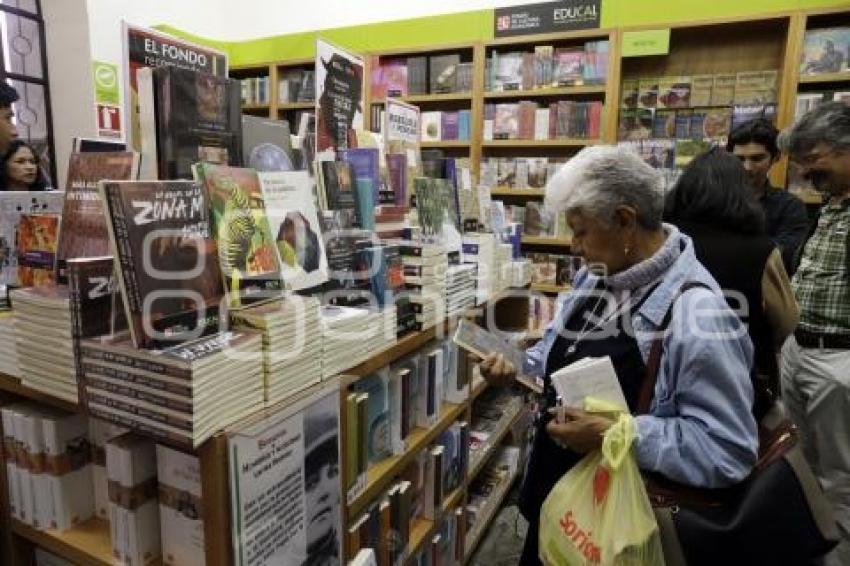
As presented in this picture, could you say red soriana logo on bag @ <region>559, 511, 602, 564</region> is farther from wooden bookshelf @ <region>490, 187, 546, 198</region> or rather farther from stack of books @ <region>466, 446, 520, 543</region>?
wooden bookshelf @ <region>490, 187, 546, 198</region>

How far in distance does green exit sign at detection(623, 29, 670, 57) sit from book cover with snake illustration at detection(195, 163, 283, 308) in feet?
10.7

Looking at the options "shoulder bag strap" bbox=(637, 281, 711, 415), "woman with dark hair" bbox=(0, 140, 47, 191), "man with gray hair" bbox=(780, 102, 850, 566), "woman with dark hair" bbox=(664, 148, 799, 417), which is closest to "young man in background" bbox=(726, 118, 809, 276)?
"man with gray hair" bbox=(780, 102, 850, 566)

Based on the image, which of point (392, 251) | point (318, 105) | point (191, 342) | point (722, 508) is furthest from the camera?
point (318, 105)

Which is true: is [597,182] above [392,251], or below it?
above

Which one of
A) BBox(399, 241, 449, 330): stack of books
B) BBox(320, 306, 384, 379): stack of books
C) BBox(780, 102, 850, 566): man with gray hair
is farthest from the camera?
BBox(780, 102, 850, 566): man with gray hair

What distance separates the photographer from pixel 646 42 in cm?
363

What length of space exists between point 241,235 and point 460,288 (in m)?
0.95

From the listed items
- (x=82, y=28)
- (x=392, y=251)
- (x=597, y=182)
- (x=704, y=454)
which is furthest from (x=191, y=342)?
(x=82, y=28)

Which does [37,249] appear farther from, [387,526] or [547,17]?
[547,17]

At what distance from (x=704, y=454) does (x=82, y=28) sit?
200 inches

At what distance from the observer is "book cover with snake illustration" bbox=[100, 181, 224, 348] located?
93 cm

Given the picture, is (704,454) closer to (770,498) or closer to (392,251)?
(770,498)

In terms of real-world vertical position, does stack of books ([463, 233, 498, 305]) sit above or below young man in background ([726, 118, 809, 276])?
below

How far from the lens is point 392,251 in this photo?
160cm
